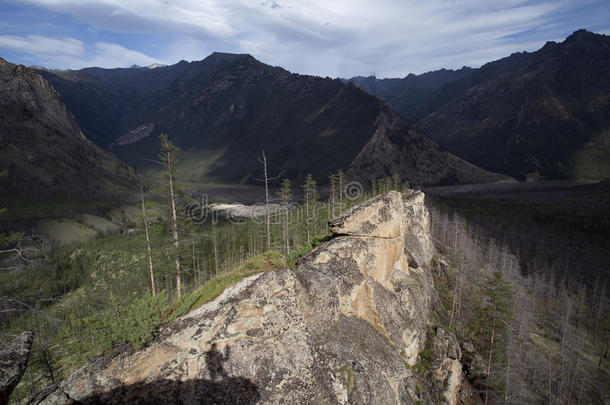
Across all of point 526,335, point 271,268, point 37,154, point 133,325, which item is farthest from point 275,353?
point 37,154

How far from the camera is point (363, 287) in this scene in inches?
673

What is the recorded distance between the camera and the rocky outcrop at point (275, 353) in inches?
380

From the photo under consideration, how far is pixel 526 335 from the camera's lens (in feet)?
154

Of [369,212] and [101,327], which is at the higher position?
[369,212]

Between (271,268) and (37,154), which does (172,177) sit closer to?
(271,268)

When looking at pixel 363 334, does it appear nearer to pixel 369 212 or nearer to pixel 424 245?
pixel 369 212

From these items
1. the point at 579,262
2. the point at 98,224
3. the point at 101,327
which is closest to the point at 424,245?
the point at 101,327

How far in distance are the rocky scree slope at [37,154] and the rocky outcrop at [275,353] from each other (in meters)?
182

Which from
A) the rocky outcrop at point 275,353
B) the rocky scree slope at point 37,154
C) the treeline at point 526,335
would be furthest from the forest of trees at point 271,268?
the rocky scree slope at point 37,154

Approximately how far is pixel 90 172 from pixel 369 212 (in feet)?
689

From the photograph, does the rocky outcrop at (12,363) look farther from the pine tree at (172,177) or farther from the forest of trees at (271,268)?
the pine tree at (172,177)

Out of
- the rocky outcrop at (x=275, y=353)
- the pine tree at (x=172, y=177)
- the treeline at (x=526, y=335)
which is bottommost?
the treeline at (x=526, y=335)

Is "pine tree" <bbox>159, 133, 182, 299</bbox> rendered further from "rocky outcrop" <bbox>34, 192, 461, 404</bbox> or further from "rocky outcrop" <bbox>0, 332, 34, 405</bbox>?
"rocky outcrop" <bbox>0, 332, 34, 405</bbox>

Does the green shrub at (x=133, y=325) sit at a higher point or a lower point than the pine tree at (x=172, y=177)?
lower
